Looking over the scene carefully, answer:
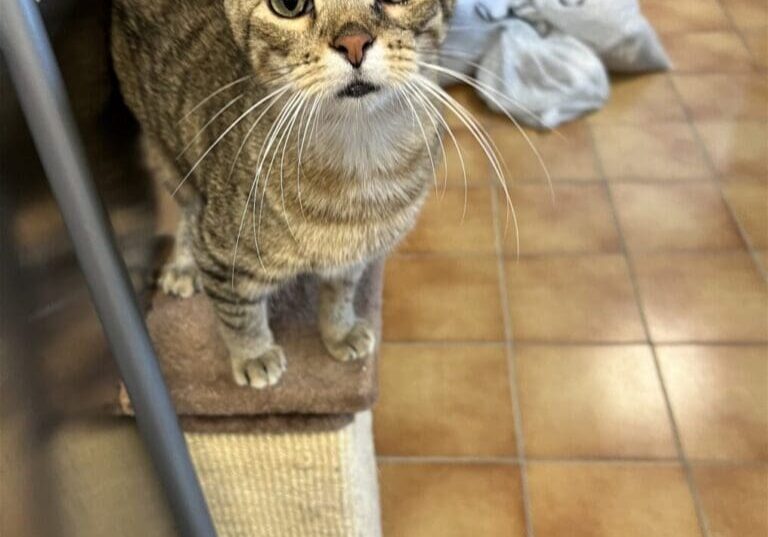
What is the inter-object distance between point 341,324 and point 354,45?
0.47 meters

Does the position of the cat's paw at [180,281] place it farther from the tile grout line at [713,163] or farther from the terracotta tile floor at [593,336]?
the tile grout line at [713,163]

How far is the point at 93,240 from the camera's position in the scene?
2.52 feet

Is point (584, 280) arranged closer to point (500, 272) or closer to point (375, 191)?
point (500, 272)

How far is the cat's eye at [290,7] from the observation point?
0.85 meters

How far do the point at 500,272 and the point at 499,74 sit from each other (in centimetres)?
61

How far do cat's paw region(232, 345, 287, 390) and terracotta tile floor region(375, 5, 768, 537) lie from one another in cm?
44

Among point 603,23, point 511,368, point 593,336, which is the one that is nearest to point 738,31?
Result: point 603,23

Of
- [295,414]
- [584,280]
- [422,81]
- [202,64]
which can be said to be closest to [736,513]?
[584,280]

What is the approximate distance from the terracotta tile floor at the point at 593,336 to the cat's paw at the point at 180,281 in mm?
474

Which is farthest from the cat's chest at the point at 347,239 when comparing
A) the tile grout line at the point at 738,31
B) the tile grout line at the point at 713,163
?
the tile grout line at the point at 738,31

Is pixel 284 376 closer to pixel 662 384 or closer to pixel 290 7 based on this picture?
pixel 290 7

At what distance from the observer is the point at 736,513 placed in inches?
55.0

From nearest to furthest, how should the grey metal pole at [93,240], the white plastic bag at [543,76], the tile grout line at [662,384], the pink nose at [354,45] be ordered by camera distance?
the grey metal pole at [93,240] < the pink nose at [354,45] < the tile grout line at [662,384] < the white plastic bag at [543,76]

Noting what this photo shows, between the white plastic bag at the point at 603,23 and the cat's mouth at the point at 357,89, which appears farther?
the white plastic bag at the point at 603,23
